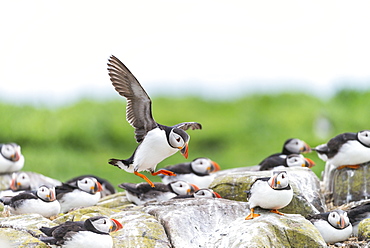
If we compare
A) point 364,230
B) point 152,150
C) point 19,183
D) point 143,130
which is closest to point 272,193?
point 364,230

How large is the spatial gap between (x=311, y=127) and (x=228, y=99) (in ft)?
15.9

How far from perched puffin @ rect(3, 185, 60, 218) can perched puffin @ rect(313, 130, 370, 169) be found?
136 inches

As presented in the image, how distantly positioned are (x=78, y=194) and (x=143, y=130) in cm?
164

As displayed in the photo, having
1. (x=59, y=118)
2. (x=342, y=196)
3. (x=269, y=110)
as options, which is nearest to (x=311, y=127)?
(x=269, y=110)

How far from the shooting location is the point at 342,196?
10.2m

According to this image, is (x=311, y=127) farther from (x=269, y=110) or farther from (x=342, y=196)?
(x=342, y=196)

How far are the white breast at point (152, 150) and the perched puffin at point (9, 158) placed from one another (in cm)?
354

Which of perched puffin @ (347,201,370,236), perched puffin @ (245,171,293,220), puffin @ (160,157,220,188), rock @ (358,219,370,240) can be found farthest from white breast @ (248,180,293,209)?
puffin @ (160,157,220,188)

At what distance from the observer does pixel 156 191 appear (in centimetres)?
1016

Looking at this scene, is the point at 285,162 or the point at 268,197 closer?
the point at 268,197

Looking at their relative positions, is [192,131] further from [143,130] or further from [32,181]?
[143,130]

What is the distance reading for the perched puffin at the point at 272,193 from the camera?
8273mm

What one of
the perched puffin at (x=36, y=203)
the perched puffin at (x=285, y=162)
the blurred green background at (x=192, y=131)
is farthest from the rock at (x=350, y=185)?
the blurred green background at (x=192, y=131)

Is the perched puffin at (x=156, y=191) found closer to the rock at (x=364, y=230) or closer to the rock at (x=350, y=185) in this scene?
the rock at (x=350, y=185)
